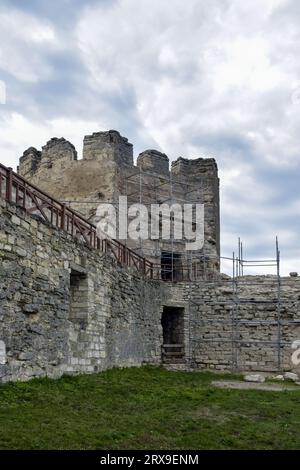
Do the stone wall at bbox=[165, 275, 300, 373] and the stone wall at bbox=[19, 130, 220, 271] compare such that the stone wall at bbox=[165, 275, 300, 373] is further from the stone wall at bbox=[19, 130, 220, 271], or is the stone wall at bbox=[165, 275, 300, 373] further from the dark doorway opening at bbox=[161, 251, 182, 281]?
the dark doorway opening at bbox=[161, 251, 182, 281]

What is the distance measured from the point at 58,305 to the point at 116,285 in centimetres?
388

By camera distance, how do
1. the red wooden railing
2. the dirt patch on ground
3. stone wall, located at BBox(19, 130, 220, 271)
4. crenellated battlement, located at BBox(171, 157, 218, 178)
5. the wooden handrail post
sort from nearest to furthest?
the wooden handrail post < the red wooden railing < the dirt patch on ground < stone wall, located at BBox(19, 130, 220, 271) < crenellated battlement, located at BBox(171, 157, 218, 178)

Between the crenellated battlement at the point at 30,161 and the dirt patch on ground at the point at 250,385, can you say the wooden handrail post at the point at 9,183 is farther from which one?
the crenellated battlement at the point at 30,161

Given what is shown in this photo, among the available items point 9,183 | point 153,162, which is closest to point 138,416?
point 9,183

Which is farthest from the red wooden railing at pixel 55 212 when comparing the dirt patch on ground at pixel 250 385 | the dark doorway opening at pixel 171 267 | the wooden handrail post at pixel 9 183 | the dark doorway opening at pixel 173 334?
the dirt patch on ground at pixel 250 385

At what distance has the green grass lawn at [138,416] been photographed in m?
6.09

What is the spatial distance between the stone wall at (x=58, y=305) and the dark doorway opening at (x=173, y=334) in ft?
7.27

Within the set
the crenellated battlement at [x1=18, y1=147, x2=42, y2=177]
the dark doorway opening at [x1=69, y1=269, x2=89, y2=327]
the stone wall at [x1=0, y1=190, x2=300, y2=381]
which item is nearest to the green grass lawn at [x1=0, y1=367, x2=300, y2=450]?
the stone wall at [x1=0, y1=190, x2=300, y2=381]

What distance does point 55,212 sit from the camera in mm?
10945

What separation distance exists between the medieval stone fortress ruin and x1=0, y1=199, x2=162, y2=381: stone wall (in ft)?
0.08

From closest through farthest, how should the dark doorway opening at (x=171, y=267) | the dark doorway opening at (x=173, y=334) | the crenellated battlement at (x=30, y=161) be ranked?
the dark doorway opening at (x=173, y=334) < the dark doorway opening at (x=171, y=267) < the crenellated battlement at (x=30, y=161)

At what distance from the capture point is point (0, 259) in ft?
27.0

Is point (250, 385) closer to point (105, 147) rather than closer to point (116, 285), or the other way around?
point (116, 285)

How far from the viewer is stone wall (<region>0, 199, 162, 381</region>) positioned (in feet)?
27.8
